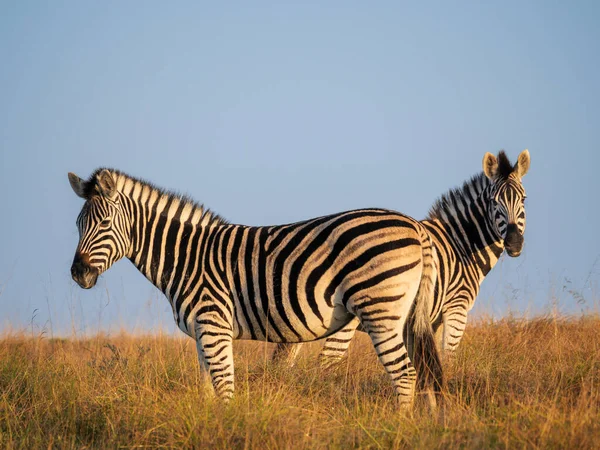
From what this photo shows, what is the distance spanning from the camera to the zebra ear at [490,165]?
10.0 m

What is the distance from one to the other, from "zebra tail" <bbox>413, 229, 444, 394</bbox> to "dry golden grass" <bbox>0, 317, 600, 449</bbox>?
261 mm

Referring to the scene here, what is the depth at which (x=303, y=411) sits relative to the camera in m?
6.60

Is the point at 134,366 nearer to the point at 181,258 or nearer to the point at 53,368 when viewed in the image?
the point at 53,368

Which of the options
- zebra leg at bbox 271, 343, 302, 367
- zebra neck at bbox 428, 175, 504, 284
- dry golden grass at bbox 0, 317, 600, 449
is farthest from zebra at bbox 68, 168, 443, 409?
zebra neck at bbox 428, 175, 504, 284

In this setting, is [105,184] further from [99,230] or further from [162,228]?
[162,228]

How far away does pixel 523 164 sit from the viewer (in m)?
10.2

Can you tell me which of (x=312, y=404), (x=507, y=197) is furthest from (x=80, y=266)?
(x=507, y=197)

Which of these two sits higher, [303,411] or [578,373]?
[578,373]

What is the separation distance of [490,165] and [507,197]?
648mm

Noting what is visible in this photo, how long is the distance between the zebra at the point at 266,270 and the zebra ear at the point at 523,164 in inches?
135

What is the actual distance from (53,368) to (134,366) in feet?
3.71

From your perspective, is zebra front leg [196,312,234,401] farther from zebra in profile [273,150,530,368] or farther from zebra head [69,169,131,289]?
zebra in profile [273,150,530,368]

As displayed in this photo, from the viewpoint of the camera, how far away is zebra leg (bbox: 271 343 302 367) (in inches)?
363

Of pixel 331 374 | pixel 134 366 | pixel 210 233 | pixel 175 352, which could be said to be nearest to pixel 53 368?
pixel 134 366
